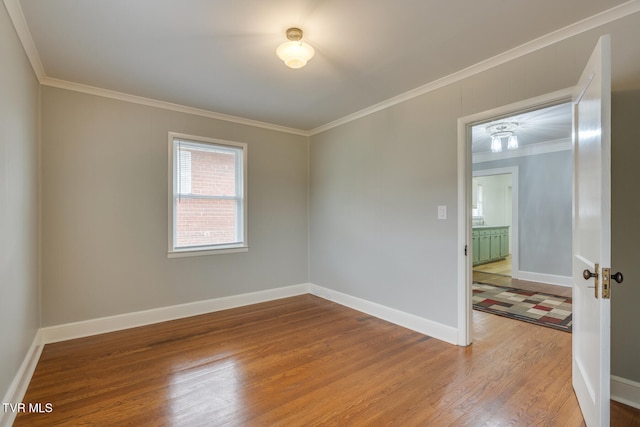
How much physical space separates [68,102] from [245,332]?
2.90 metres

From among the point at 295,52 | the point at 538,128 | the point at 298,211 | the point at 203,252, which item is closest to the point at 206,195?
the point at 203,252

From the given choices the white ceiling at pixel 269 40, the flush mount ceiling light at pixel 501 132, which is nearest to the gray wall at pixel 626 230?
the white ceiling at pixel 269 40

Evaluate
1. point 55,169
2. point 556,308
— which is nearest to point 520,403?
point 556,308

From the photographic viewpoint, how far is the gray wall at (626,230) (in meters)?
1.94

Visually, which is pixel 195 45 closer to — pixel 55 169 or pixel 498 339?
pixel 55 169

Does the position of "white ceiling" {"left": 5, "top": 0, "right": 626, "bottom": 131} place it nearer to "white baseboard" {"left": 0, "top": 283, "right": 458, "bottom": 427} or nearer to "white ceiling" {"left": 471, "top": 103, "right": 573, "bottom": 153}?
"white ceiling" {"left": 471, "top": 103, "right": 573, "bottom": 153}

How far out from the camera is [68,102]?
10.0ft

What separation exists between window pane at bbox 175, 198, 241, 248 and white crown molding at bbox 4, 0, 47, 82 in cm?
169

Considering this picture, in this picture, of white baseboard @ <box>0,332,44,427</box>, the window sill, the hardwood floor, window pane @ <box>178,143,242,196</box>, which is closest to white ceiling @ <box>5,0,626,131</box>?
window pane @ <box>178,143,242,196</box>

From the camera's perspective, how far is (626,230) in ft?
6.52

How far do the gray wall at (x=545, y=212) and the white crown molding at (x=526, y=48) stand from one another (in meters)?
3.71

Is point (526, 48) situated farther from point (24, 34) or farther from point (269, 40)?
point (24, 34)

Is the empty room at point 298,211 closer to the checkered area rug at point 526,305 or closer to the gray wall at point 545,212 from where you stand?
the checkered area rug at point 526,305

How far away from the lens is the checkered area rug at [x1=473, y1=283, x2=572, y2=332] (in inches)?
142
